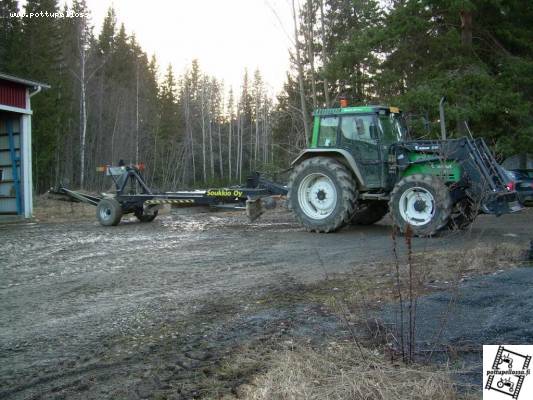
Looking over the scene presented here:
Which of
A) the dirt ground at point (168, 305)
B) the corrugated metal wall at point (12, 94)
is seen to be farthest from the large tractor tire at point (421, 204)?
the corrugated metal wall at point (12, 94)

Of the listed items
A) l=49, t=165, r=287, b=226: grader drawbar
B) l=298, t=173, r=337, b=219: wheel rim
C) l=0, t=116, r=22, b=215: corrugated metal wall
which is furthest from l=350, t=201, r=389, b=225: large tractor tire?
l=0, t=116, r=22, b=215: corrugated metal wall

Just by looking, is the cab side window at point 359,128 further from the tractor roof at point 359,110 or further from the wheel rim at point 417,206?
the wheel rim at point 417,206

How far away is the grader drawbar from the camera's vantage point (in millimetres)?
12688

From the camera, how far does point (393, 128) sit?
11.2 m

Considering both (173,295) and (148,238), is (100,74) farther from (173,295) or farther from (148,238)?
(173,295)

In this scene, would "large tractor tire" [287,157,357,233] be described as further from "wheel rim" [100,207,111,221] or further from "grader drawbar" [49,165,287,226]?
Answer: "wheel rim" [100,207,111,221]

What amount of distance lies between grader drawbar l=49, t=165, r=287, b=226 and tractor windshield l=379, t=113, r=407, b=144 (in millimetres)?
2824

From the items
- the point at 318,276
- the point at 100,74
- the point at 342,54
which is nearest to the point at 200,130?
the point at 100,74

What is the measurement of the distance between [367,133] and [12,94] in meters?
12.3

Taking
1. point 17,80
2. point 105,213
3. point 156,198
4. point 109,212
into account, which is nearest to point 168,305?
point 156,198

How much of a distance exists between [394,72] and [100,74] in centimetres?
3513

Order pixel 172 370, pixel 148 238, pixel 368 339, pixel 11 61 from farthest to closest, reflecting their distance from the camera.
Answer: pixel 11 61, pixel 148 238, pixel 368 339, pixel 172 370

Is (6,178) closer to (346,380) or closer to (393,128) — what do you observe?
(393,128)

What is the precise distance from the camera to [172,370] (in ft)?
11.8
